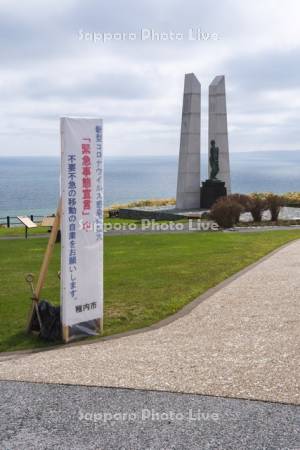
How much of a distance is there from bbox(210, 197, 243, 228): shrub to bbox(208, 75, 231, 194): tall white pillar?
9677 mm

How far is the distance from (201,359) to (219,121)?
97.3ft

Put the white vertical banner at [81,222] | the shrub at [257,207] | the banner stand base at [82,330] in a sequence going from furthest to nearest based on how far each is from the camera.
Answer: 1. the shrub at [257,207]
2. the banner stand base at [82,330]
3. the white vertical banner at [81,222]

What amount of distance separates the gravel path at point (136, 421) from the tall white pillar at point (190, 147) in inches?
1171

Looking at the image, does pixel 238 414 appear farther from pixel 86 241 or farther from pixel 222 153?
pixel 222 153

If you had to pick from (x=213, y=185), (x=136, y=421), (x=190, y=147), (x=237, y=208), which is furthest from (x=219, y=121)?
(x=136, y=421)

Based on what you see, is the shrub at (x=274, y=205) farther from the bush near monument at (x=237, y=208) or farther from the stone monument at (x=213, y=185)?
the stone monument at (x=213, y=185)

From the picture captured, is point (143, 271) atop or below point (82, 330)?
atop

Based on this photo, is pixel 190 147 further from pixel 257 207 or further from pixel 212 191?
pixel 257 207

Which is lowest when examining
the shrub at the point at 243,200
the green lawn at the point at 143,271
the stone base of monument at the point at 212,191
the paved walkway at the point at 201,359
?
the paved walkway at the point at 201,359

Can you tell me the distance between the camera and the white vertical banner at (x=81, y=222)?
8.65m

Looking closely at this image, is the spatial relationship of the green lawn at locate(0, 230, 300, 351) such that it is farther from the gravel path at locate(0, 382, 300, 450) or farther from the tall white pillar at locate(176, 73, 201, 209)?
the tall white pillar at locate(176, 73, 201, 209)

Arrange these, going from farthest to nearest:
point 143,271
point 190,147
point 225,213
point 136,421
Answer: point 190,147 < point 225,213 < point 143,271 < point 136,421

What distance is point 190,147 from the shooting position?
117 ft

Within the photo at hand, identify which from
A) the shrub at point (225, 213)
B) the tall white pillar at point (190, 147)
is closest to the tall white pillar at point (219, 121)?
the tall white pillar at point (190, 147)
